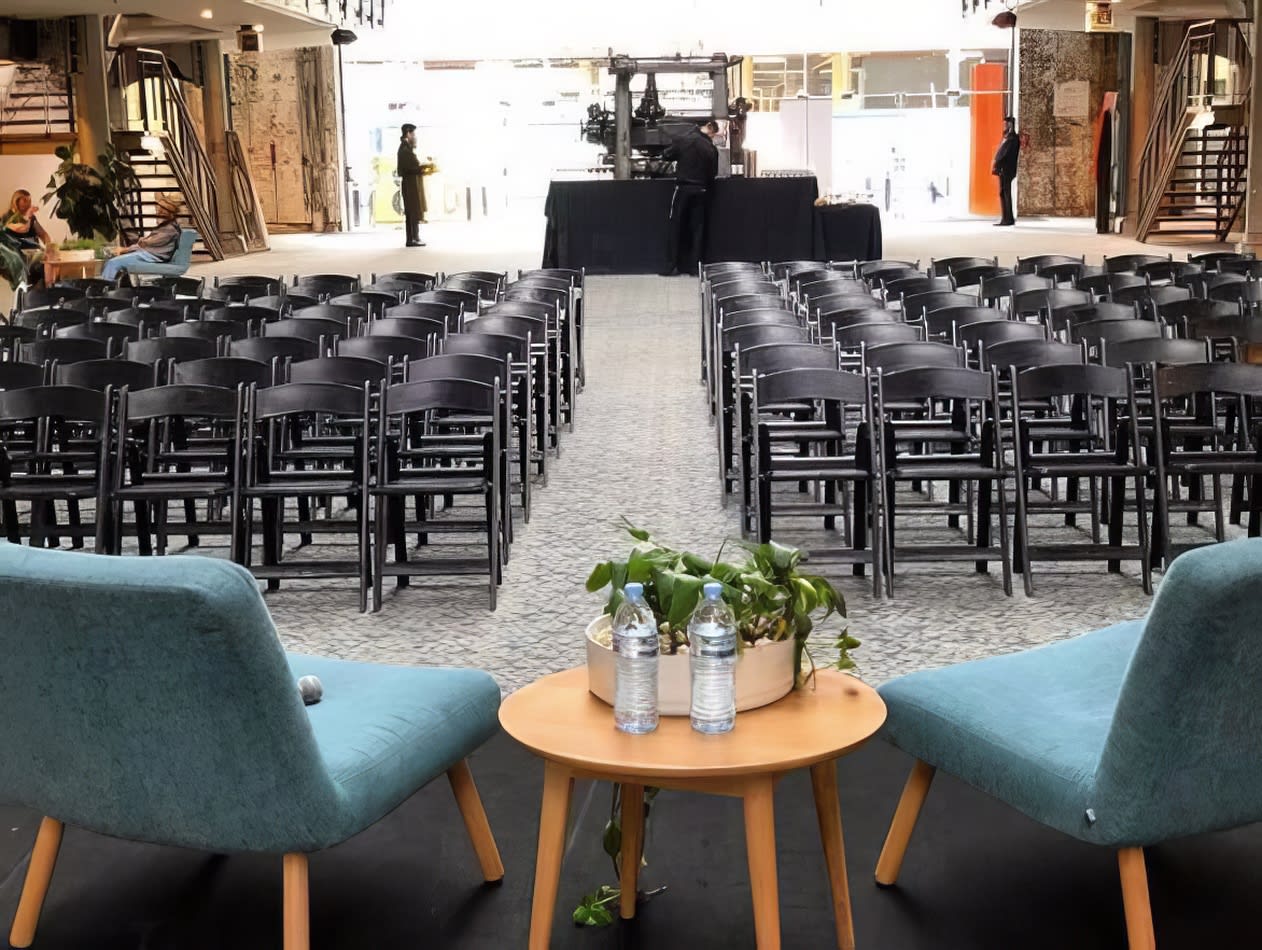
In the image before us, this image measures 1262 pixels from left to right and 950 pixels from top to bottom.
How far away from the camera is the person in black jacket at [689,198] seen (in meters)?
18.1

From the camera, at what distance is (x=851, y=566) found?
6555 mm

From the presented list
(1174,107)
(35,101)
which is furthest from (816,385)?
(1174,107)

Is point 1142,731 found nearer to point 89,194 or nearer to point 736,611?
point 736,611

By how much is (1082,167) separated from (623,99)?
1199 centimetres

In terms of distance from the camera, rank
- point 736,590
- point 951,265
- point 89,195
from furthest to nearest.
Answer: point 89,195, point 951,265, point 736,590

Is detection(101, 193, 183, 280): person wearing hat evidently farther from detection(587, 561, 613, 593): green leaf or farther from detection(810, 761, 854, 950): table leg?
detection(810, 761, 854, 950): table leg

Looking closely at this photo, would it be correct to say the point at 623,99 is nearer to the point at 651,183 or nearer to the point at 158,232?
the point at 651,183

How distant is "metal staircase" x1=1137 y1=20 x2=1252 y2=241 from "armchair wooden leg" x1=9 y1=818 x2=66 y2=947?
60.6 feet

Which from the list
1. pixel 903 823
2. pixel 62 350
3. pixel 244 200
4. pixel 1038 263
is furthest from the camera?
pixel 244 200

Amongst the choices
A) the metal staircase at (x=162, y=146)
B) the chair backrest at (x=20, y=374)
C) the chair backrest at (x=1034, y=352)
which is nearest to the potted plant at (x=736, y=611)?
the chair backrest at (x=1034, y=352)

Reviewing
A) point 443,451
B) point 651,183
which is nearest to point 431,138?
point 651,183

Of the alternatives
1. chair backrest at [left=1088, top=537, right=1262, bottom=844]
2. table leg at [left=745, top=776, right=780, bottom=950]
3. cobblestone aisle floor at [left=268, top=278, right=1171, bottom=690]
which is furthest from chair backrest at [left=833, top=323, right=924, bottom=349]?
table leg at [left=745, top=776, right=780, bottom=950]

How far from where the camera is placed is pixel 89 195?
17812 millimetres

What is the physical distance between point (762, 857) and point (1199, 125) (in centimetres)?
2100
